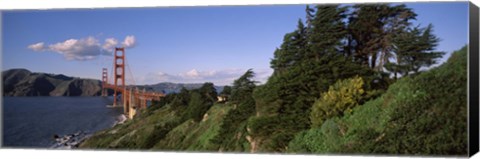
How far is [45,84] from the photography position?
41.2 ft

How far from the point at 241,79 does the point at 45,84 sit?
3.44 meters

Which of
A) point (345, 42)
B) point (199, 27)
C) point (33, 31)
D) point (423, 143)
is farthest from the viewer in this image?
point (33, 31)

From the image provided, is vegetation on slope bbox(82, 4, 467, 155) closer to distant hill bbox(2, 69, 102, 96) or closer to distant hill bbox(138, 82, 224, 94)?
distant hill bbox(138, 82, 224, 94)

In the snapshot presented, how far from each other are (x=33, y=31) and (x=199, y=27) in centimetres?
280

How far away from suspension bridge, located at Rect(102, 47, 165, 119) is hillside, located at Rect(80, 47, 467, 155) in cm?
83

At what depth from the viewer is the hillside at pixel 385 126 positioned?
9.71 m

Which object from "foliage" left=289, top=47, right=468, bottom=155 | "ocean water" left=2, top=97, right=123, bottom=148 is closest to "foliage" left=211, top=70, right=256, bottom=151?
"foliage" left=289, top=47, right=468, bottom=155

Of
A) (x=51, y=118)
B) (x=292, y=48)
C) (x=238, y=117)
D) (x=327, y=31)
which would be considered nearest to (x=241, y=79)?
(x=238, y=117)

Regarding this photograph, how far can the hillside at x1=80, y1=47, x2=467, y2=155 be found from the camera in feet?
31.9

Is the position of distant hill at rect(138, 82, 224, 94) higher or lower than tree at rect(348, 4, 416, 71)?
lower

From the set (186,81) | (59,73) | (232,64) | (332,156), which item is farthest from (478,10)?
(59,73)

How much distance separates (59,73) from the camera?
40.5ft

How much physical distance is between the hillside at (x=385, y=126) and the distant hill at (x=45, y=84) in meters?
1.53

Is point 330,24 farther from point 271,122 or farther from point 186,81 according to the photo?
point 186,81
